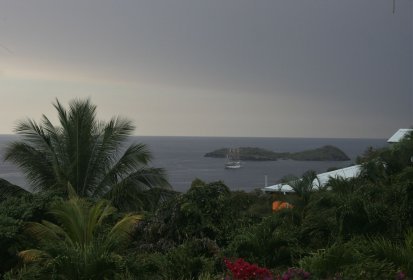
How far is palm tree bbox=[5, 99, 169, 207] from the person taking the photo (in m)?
14.4

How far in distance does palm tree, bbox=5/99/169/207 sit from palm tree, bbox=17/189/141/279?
9.56ft

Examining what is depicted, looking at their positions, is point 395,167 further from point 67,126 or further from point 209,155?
point 209,155

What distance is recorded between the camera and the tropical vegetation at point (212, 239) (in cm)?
562

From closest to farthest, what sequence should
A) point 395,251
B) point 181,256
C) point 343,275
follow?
point 343,275
point 395,251
point 181,256

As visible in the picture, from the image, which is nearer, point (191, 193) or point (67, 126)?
point (191, 193)

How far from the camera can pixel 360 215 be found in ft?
26.2

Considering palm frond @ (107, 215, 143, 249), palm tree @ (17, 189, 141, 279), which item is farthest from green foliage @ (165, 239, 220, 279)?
palm frond @ (107, 215, 143, 249)

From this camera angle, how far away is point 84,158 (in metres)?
14.6

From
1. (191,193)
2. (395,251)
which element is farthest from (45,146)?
(395,251)

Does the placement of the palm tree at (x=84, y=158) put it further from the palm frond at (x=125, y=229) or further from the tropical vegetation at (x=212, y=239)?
the palm frond at (x=125, y=229)

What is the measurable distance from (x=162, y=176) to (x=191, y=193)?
5440mm

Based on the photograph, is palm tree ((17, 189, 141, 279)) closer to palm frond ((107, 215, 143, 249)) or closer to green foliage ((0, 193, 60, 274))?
palm frond ((107, 215, 143, 249))

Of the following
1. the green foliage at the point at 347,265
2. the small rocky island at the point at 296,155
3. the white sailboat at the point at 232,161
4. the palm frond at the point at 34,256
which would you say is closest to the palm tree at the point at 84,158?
the palm frond at the point at 34,256

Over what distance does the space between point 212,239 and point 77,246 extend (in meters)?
2.82
